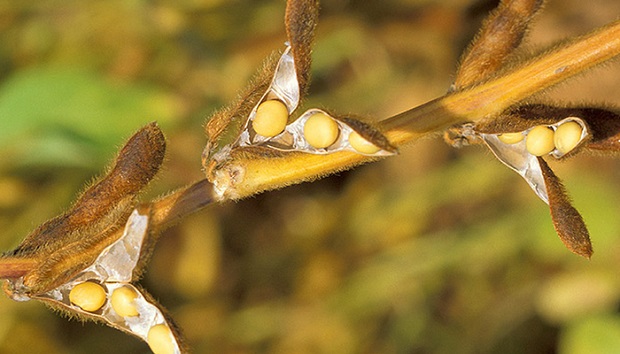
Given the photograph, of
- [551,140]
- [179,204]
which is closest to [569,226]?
[551,140]

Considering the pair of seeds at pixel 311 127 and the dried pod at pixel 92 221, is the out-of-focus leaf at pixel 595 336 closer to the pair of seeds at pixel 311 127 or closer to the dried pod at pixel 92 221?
the pair of seeds at pixel 311 127

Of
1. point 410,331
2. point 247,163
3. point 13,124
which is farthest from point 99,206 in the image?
point 410,331

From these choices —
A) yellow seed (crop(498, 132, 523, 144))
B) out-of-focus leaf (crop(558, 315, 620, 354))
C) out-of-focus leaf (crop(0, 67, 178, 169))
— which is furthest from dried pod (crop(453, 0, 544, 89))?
out-of-focus leaf (crop(558, 315, 620, 354))

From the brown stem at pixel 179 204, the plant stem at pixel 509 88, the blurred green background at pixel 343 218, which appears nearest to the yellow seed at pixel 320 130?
the plant stem at pixel 509 88

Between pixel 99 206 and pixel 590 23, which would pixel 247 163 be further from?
pixel 590 23

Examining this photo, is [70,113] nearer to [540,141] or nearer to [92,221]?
[92,221]
